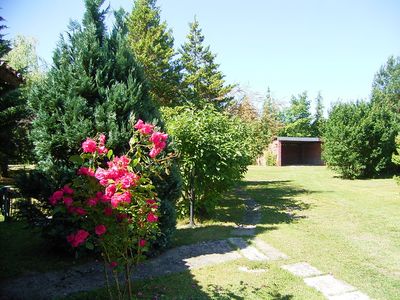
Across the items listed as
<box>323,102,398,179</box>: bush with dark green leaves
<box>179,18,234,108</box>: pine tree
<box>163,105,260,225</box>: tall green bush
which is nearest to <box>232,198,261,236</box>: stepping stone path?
<box>163,105,260,225</box>: tall green bush

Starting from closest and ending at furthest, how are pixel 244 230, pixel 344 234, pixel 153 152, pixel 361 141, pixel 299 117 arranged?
pixel 153 152
pixel 344 234
pixel 244 230
pixel 361 141
pixel 299 117

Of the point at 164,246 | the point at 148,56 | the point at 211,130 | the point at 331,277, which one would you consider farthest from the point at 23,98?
the point at 148,56

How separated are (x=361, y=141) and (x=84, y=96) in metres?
17.8

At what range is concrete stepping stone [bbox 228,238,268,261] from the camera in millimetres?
5215

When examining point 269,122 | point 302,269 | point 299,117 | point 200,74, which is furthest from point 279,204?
point 299,117

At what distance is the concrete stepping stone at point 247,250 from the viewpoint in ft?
17.1

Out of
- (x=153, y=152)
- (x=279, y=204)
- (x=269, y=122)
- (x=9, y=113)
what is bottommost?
(x=279, y=204)

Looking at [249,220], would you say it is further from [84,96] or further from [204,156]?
[84,96]

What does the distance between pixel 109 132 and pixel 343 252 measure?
4.55m

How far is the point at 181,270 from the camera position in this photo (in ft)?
15.1

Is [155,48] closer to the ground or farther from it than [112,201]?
farther from it

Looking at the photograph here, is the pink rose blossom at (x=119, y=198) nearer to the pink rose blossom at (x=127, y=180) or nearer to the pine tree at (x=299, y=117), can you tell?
the pink rose blossom at (x=127, y=180)

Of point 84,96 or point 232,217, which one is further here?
point 232,217

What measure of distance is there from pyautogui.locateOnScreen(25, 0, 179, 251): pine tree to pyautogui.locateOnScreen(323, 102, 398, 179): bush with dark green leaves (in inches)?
661
